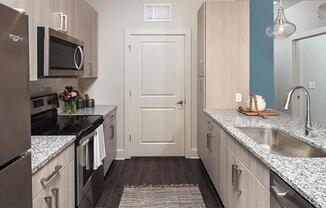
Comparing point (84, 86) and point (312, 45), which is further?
point (84, 86)

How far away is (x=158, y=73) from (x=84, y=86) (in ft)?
4.06

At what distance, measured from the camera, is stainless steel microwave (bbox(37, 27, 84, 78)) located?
97.6 inches

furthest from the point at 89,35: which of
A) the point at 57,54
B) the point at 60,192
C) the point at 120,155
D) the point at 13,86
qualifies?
the point at 13,86

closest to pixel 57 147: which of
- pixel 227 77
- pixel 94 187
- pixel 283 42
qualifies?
pixel 94 187

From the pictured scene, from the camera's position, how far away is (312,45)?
4.02 meters

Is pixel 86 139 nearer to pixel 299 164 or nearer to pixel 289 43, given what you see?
pixel 299 164

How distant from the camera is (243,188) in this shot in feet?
7.24

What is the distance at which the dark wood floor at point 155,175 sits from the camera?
11.5ft

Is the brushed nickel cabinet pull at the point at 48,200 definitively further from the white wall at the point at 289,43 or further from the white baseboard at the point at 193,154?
the white baseboard at the point at 193,154

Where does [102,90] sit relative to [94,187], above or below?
above

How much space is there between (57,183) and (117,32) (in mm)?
3455

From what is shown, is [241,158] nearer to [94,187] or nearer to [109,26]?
[94,187]

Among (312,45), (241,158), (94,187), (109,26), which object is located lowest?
(94,187)

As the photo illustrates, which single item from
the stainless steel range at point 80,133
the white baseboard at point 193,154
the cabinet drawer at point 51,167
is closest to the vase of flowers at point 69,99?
the stainless steel range at point 80,133
